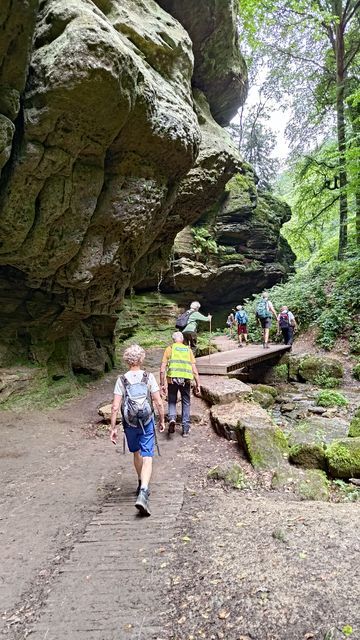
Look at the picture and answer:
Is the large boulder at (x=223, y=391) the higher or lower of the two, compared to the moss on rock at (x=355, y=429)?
higher

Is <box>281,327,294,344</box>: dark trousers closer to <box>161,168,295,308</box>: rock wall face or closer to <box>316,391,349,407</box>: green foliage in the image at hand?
<box>316,391,349,407</box>: green foliage

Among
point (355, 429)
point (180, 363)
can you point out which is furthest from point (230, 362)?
point (355, 429)

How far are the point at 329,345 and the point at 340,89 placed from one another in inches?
497

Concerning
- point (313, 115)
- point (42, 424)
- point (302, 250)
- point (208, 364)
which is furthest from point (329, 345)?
point (302, 250)

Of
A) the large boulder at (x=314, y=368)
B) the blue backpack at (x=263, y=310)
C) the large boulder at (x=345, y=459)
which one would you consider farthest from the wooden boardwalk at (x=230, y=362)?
the large boulder at (x=345, y=459)

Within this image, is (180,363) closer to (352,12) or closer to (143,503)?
(143,503)

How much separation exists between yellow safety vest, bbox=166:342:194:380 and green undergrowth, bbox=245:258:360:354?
30.9 feet

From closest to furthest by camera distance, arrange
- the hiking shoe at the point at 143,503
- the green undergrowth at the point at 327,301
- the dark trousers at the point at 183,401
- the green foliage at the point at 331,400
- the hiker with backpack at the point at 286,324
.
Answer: the hiking shoe at the point at 143,503 < the dark trousers at the point at 183,401 < the green foliage at the point at 331,400 < the green undergrowth at the point at 327,301 < the hiker with backpack at the point at 286,324

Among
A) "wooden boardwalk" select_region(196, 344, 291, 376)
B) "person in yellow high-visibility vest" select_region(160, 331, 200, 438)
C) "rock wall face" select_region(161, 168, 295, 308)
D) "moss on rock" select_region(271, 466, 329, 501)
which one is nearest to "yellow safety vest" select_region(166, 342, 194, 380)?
"person in yellow high-visibility vest" select_region(160, 331, 200, 438)

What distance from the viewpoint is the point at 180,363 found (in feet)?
21.9

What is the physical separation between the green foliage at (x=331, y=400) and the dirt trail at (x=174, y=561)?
5.63m

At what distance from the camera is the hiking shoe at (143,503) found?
4035 mm

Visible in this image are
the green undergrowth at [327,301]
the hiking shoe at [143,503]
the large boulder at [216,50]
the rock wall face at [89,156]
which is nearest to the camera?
the hiking shoe at [143,503]

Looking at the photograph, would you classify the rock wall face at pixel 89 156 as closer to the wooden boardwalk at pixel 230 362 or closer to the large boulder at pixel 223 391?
the wooden boardwalk at pixel 230 362
